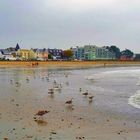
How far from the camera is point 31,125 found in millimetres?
15852

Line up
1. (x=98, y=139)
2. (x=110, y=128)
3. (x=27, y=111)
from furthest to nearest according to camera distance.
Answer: (x=27, y=111) → (x=110, y=128) → (x=98, y=139)

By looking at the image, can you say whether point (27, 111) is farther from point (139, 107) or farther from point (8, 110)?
point (139, 107)

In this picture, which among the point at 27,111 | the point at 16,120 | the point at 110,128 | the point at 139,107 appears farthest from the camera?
the point at 139,107

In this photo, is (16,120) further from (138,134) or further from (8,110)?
(138,134)

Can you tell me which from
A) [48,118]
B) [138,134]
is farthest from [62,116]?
[138,134]

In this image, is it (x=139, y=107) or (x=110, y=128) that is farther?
(x=139, y=107)

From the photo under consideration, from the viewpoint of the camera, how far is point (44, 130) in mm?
14945

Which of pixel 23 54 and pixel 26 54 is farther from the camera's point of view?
pixel 26 54

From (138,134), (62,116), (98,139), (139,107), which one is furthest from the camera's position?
(139,107)

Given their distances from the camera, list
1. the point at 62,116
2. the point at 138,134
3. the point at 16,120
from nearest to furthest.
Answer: the point at 138,134 → the point at 16,120 → the point at 62,116

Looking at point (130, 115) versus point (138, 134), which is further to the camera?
point (130, 115)

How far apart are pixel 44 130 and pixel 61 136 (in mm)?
1263

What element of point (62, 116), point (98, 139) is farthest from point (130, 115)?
point (98, 139)

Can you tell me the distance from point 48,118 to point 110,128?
3265mm
